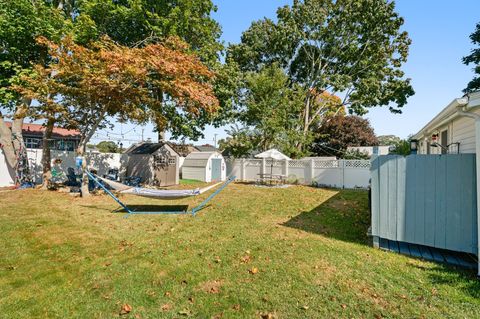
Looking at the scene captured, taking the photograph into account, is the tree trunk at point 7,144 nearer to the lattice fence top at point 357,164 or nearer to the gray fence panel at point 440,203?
the gray fence panel at point 440,203

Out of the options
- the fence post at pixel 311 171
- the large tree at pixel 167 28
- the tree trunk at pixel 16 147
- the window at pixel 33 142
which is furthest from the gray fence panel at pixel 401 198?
the window at pixel 33 142

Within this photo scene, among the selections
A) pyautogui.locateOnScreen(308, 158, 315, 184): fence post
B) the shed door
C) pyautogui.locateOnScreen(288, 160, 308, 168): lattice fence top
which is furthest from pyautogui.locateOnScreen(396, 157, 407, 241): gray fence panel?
the shed door

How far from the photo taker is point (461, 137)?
655 cm

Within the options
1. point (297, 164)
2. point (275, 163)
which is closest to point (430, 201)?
point (297, 164)

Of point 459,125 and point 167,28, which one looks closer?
point 459,125

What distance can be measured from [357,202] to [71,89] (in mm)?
12139

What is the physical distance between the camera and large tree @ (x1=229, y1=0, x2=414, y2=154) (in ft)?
63.3

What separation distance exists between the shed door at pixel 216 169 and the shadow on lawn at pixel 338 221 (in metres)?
10.8

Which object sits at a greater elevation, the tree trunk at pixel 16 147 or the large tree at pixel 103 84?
the large tree at pixel 103 84

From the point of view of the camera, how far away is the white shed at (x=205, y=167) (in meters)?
18.5

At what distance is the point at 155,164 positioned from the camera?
1579 cm

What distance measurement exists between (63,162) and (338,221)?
15350 mm

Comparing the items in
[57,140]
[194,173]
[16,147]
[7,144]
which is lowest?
[194,173]

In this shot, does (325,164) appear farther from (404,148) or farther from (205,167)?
(205,167)
